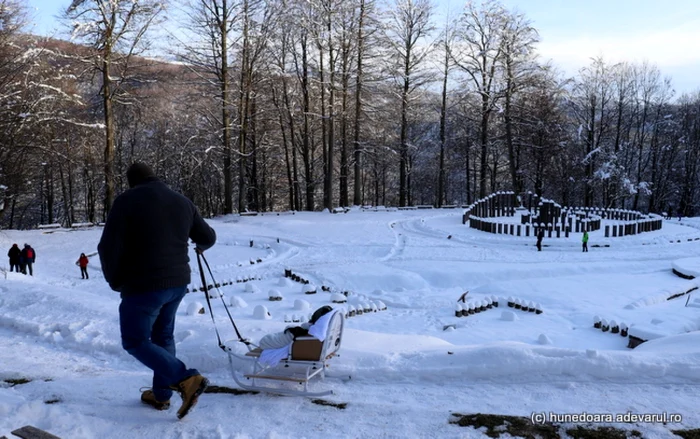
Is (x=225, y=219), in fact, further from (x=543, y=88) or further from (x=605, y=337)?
(x=543, y=88)

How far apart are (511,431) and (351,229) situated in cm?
2041

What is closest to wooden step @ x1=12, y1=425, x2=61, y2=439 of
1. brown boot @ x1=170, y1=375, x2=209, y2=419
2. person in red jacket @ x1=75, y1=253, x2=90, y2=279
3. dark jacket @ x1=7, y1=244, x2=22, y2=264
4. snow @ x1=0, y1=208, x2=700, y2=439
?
snow @ x1=0, y1=208, x2=700, y2=439

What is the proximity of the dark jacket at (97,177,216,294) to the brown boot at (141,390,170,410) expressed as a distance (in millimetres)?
1059

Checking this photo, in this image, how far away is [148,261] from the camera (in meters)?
3.78

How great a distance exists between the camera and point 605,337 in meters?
9.84

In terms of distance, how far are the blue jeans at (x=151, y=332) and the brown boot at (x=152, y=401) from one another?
0.06 metres

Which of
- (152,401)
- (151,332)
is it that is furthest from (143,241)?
(152,401)

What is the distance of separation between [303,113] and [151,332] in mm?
30881

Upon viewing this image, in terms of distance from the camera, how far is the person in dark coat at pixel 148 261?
147 inches

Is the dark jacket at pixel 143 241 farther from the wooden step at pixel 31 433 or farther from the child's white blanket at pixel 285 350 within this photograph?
the child's white blanket at pixel 285 350

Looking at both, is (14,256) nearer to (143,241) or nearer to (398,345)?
(398,345)

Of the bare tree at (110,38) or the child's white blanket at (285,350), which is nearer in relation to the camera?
the child's white blanket at (285,350)

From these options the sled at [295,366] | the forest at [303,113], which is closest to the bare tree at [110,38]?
the forest at [303,113]

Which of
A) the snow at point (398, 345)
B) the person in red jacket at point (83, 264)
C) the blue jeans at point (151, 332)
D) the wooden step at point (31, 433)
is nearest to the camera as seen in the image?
the wooden step at point (31, 433)
